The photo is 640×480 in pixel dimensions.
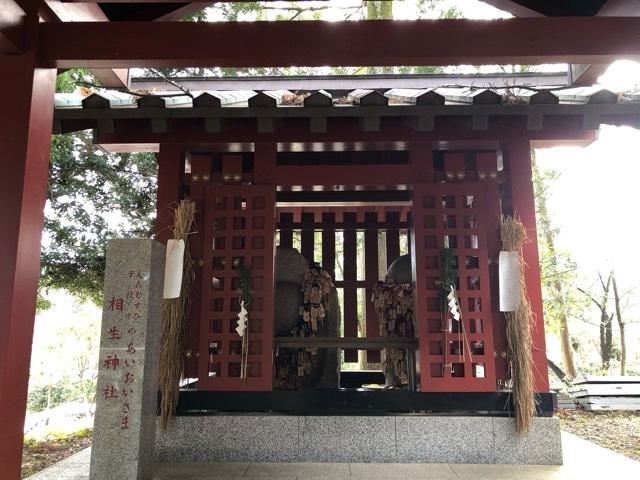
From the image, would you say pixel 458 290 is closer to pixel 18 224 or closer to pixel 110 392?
pixel 110 392

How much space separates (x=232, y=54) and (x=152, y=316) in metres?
1.99

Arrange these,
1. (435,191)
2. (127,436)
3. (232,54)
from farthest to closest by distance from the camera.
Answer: (435,191) < (127,436) < (232,54)

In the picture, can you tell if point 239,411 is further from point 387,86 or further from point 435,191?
point 387,86

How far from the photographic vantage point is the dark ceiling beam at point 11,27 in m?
2.69

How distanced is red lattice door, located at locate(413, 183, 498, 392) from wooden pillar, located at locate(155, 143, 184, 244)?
2324mm

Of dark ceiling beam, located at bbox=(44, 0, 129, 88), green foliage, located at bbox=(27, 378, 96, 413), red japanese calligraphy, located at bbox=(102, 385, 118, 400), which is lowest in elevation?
green foliage, located at bbox=(27, 378, 96, 413)

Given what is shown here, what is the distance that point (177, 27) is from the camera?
9.86ft

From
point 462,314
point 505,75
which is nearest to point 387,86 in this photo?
point 505,75

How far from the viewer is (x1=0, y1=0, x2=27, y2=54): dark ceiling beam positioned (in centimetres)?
269

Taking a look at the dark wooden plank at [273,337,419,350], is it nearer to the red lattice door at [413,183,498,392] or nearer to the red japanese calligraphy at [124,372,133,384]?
Answer: the red lattice door at [413,183,498,392]

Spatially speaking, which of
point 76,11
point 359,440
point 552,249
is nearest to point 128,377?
point 359,440

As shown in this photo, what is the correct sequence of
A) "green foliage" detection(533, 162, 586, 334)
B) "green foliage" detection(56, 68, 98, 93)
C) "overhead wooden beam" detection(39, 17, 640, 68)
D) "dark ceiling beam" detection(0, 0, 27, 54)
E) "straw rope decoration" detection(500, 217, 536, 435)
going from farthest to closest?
"green foliage" detection(533, 162, 586, 334) < "green foliage" detection(56, 68, 98, 93) < "straw rope decoration" detection(500, 217, 536, 435) < "overhead wooden beam" detection(39, 17, 640, 68) < "dark ceiling beam" detection(0, 0, 27, 54)

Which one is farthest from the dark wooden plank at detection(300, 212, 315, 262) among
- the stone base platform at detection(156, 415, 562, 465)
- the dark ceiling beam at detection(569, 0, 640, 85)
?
the dark ceiling beam at detection(569, 0, 640, 85)

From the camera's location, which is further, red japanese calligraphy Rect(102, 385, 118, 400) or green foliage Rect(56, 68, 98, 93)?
green foliage Rect(56, 68, 98, 93)
